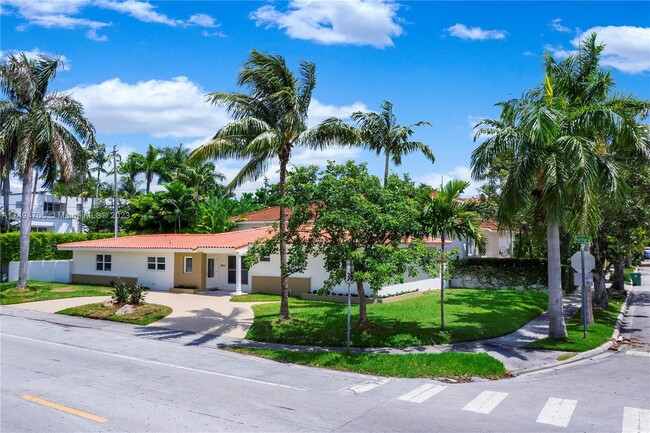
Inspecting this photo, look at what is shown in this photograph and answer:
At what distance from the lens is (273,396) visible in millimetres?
10141

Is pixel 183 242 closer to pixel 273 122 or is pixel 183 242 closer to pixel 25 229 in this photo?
pixel 25 229

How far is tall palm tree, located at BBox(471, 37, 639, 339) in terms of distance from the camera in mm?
14344

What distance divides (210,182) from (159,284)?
2460cm

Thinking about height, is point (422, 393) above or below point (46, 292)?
below

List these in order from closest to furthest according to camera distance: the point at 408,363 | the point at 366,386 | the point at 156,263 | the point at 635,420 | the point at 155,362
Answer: the point at 635,420 < the point at 366,386 < the point at 408,363 < the point at 155,362 < the point at 156,263

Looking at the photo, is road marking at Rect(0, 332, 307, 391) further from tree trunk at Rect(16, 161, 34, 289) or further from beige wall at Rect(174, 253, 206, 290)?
beige wall at Rect(174, 253, 206, 290)

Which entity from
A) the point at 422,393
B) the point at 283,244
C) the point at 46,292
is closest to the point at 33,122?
the point at 46,292

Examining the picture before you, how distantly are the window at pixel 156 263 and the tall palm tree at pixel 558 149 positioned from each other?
66.3 feet

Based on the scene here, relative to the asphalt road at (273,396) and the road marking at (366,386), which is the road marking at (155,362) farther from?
the road marking at (366,386)

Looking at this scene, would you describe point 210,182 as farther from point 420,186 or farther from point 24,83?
point 420,186

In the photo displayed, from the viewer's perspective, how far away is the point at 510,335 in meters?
17.4

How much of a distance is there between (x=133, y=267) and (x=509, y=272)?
76.1 ft

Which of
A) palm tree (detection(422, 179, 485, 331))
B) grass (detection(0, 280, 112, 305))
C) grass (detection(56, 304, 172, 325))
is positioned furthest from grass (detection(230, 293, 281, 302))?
palm tree (detection(422, 179, 485, 331))

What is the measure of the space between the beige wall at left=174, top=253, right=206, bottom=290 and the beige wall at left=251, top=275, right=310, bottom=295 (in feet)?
10.6
